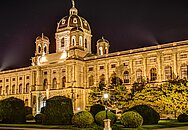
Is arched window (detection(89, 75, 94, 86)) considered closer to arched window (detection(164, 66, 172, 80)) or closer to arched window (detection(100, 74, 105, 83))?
arched window (detection(100, 74, 105, 83))

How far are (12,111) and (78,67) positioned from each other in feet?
86.7

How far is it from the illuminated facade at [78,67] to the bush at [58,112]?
24.5 m

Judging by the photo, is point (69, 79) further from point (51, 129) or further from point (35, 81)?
point (51, 129)

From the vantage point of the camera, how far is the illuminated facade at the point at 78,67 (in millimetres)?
51125

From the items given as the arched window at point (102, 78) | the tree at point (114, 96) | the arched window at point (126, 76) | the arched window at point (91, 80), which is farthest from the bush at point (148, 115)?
the arched window at point (91, 80)

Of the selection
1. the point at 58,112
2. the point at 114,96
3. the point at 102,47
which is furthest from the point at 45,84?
the point at 58,112

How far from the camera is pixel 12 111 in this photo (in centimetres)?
3431

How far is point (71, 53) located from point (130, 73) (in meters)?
14.1

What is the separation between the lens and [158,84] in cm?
5047

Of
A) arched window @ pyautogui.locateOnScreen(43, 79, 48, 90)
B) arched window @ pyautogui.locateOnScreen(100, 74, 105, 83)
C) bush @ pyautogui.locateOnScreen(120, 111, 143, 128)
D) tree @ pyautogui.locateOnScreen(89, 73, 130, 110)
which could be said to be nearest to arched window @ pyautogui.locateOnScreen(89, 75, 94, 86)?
arched window @ pyautogui.locateOnScreen(100, 74, 105, 83)

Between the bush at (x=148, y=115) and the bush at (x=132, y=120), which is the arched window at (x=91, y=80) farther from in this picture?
the bush at (x=132, y=120)

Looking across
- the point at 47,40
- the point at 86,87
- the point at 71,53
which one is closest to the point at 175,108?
the point at 86,87

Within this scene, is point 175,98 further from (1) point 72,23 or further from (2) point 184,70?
(1) point 72,23

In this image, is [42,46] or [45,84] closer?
[45,84]
